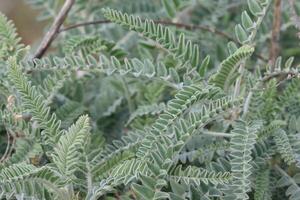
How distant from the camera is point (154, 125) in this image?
94 cm

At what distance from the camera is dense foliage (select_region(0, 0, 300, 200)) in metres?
0.91

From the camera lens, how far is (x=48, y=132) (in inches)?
37.9

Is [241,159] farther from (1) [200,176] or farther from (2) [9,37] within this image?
(2) [9,37]

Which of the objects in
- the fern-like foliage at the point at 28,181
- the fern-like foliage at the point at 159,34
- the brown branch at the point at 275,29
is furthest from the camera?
the brown branch at the point at 275,29

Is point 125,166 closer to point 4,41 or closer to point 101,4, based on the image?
point 4,41

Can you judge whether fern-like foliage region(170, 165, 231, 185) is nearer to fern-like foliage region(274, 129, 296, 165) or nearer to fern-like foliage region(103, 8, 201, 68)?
fern-like foliage region(274, 129, 296, 165)

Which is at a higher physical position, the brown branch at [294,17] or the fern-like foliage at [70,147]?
the brown branch at [294,17]

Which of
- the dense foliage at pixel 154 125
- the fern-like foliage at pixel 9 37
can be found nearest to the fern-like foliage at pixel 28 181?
the dense foliage at pixel 154 125

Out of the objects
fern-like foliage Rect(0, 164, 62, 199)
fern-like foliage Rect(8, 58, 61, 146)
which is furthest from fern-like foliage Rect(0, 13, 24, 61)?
fern-like foliage Rect(0, 164, 62, 199)

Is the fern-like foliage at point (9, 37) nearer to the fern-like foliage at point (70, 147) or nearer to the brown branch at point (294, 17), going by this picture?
the fern-like foliage at point (70, 147)

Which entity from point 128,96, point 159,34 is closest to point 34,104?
point 159,34

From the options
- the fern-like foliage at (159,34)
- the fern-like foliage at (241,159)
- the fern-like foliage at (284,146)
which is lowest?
the fern-like foliage at (241,159)

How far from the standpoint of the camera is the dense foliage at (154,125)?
2.98 feet

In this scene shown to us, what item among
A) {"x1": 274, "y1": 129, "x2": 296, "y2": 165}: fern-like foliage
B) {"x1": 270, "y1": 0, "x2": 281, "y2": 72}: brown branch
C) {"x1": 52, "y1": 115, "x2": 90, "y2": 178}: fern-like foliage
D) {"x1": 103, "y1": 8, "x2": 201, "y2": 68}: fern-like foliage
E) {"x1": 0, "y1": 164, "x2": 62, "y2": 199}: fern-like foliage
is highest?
{"x1": 270, "y1": 0, "x2": 281, "y2": 72}: brown branch
